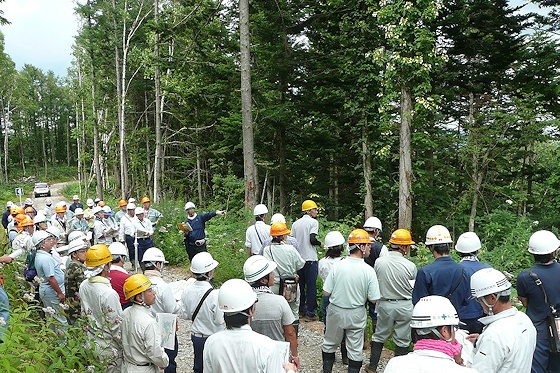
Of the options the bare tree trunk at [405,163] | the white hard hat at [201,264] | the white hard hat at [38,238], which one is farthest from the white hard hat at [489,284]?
the bare tree trunk at [405,163]

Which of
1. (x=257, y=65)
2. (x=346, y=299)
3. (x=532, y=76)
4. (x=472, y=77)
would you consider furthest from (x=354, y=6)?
(x=346, y=299)

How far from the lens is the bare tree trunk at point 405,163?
16.2 m

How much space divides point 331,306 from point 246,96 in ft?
25.1

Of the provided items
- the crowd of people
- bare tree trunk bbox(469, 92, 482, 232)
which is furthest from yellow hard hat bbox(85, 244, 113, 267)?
bare tree trunk bbox(469, 92, 482, 232)

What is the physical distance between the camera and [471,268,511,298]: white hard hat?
11.2 feet

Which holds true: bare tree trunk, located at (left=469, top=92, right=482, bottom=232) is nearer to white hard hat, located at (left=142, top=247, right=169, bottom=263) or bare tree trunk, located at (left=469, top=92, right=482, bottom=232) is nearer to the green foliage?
white hard hat, located at (left=142, top=247, right=169, bottom=263)

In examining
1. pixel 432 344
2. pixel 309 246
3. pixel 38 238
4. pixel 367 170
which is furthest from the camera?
pixel 367 170

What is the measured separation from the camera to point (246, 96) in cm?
1190

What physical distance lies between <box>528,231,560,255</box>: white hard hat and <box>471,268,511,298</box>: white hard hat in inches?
53.8

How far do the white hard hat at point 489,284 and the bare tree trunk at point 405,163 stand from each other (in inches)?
508

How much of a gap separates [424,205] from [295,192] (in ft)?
23.1

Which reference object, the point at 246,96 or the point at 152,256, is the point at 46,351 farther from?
the point at 246,96

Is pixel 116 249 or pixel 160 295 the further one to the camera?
pixel 116 249

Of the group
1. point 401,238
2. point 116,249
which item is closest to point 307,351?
point 401,238
